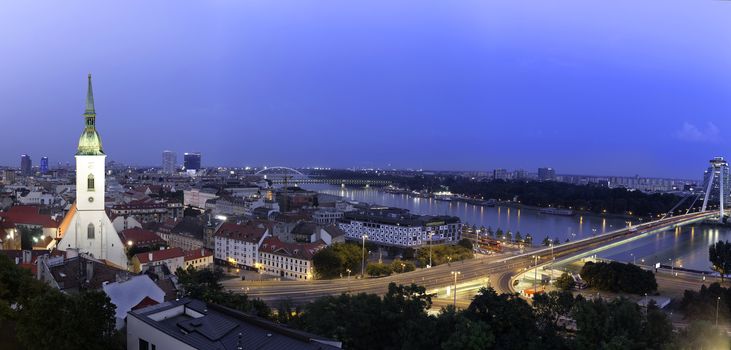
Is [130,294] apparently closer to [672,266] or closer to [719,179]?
[672,266]

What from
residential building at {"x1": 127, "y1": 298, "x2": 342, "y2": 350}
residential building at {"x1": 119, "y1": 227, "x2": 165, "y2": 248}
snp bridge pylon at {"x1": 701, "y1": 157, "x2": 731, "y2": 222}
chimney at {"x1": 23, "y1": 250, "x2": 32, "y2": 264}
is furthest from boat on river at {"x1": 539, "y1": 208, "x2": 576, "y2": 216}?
residential building at {"x1": 127, "y1": 298, "x2": 342, "y2": 350}

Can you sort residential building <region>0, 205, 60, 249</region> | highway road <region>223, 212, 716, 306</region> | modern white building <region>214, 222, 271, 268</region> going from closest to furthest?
highway road <region>223, 212, 716, 306</region> < residential building <region>0, 205, 60, 249</region> < modern white building <region>214, 222, 271, 268</region>

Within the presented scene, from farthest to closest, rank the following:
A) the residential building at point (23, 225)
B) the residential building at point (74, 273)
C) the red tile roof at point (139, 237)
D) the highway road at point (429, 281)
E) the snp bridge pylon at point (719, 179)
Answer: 1. the snp bridge pylon at point (719, 179)
2. the red tile roof at point (139, 237)
3. the residential building at point (23, 225)
4. the highway road at point (429, 281)
5. the residential building at point (74, 273)

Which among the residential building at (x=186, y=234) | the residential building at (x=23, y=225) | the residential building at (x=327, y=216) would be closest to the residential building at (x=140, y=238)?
the residential building at (x=23, y=225)

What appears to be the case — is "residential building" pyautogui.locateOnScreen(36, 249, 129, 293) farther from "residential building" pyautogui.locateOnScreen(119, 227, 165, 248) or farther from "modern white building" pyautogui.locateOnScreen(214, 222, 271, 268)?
"modern white building" pyautogui.locateOnScreen(214, 222, 271, 268)

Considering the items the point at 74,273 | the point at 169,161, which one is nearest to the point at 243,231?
A: the point at 74,273

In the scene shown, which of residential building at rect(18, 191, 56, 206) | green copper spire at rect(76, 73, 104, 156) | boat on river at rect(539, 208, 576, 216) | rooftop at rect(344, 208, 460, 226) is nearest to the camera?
green copper spire at rect(76, 73, 104, 156)

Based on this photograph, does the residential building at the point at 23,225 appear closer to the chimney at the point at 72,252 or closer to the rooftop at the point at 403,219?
the chimney at the point at 72,252
